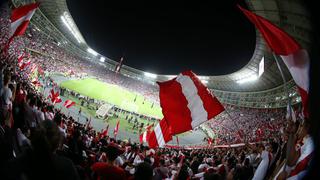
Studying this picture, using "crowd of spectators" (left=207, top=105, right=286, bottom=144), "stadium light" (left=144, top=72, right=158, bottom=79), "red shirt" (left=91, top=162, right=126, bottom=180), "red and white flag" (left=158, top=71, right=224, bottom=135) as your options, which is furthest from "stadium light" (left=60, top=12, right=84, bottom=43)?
"red shirt" (left=91, top=162, right=126, bottom=180)

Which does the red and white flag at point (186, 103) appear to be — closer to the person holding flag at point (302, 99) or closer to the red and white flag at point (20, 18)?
the person holding flag at point (302, 99)

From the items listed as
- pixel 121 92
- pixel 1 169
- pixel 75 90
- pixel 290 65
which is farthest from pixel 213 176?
pixel 121 92

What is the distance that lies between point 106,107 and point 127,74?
58.4m

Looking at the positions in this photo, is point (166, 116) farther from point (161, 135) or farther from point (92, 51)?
point (92, 51)

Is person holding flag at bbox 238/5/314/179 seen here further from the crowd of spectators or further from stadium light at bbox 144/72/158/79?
stadium light at bbox 144/72/158/79

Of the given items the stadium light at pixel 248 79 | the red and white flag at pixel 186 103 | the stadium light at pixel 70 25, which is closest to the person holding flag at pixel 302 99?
the red and white flag at pixel 186 103

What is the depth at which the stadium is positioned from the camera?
3.54m

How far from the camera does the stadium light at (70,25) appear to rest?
181ft

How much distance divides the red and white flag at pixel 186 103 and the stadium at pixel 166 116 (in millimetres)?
27

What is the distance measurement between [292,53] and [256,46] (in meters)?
29.6

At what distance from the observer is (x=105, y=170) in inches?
126

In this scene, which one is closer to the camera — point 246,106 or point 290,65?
point 290,65

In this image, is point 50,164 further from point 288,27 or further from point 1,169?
point 288,27

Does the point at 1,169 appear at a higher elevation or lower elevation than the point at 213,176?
lower
